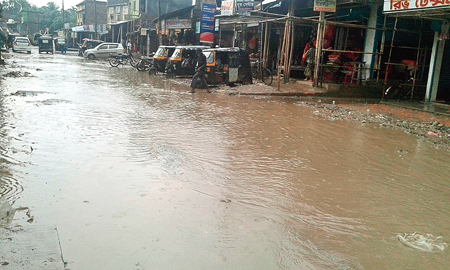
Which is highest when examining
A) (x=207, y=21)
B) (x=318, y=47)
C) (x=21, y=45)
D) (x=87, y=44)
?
(x=207, y=21)

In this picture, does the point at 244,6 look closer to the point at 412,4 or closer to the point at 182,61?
the point at 182,61

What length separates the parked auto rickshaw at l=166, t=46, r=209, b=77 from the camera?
1903 cm

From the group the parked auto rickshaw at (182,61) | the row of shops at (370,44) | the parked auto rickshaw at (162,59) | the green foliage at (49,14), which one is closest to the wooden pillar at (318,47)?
the row of shops at (370,44)

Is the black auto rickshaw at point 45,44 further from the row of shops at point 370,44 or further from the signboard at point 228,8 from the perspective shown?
the signboard at point 228,8

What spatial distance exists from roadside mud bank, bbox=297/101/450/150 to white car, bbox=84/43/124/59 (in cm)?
2533

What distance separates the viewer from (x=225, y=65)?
15805mm

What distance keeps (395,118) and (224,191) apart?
7434mm

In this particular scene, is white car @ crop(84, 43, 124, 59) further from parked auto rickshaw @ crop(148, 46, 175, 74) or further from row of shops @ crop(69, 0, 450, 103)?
row of shops @ crop(69, 0, 450, 103)

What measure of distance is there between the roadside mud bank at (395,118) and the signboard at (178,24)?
1863 cm

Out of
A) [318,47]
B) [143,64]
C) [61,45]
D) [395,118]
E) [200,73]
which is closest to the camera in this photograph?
[395,118]

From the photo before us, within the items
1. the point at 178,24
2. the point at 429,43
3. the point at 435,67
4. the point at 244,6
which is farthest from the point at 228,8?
the point at 178,24

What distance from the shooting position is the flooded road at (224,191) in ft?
10.7

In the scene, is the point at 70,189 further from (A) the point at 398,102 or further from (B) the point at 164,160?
(A) the point at 398,102

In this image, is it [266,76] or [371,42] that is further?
[266,76]
